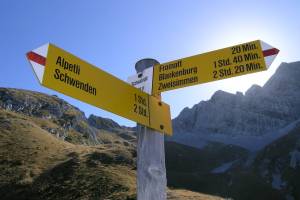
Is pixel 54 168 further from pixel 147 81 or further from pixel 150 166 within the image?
pixel 150 166

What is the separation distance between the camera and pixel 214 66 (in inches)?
216

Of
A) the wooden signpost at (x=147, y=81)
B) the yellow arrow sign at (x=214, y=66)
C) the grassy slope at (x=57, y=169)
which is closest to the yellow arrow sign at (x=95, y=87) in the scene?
the wooden signpost at (x=147, y=81)

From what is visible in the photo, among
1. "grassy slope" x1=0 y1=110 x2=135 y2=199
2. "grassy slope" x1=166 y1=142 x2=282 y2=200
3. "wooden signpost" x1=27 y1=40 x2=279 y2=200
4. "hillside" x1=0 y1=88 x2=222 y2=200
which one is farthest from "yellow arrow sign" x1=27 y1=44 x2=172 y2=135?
"grassy slope" x1=166 y1=142 x2=282 y2=200

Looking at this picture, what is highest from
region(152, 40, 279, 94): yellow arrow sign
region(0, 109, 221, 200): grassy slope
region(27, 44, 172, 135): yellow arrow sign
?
region(0, 109, 221, 200): grassy slope

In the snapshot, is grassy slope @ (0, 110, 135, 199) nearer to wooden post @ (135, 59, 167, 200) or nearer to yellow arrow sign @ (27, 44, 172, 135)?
yellow arrow sign @ (27, 44, 172, 135)

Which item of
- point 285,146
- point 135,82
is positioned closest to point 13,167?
point 135,82

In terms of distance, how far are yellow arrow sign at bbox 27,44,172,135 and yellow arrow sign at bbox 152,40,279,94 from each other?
0.39 meters

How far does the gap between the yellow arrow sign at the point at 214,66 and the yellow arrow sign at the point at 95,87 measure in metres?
0.39

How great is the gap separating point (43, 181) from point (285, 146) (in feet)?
468

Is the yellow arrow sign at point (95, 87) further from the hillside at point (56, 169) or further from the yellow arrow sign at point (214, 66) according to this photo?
the hillside at point (56, 169)

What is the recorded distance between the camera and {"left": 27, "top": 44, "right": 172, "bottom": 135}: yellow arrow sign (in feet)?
14.6

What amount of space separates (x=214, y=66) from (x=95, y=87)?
5.85 feet

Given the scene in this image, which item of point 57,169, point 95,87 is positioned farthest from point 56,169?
point 95,87

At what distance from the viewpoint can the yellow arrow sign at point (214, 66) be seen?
534 cm
